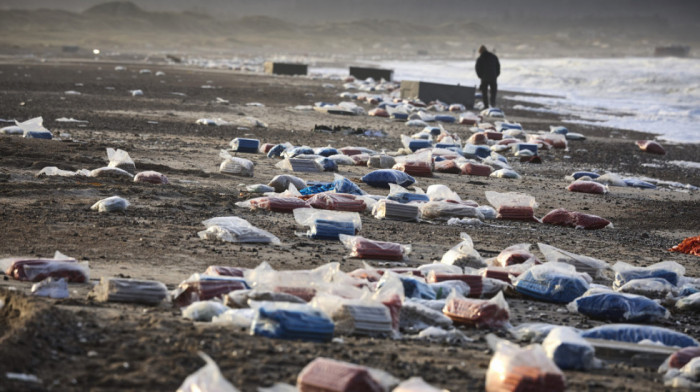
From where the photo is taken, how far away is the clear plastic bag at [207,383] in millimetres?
3096

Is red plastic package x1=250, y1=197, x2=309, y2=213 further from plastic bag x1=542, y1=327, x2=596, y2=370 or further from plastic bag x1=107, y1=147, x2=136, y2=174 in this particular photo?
plastic bag x1=542, y1=327, x2=596, y2=370

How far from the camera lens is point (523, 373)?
343 centimetres

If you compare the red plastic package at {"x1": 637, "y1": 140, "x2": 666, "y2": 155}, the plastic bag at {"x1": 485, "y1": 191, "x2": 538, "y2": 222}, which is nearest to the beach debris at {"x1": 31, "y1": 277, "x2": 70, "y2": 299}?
the plastic bag at {"x1": 485, "y1": 191, "x2": 538, "y2": 222}

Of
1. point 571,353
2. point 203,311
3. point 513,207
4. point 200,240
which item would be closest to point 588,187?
point 513,207

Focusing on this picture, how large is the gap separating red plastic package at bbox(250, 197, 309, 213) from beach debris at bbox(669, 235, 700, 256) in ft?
9.34

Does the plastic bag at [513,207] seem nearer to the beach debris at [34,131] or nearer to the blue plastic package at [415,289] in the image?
the blue plastic package at [415,289]

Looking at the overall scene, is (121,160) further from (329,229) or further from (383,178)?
(329,229)

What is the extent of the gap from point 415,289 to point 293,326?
1.09m

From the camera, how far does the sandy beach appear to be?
364 cm

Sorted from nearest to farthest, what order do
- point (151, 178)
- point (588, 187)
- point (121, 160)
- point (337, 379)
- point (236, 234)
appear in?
1. point (337, 379)
2. point (236, 234)
3. point (151, 178)
4. point (121, 160)
5. point (588, 187)

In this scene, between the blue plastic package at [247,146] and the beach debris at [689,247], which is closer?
the beach debris at [689,247]

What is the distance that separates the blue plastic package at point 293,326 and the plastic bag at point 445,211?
3.75m

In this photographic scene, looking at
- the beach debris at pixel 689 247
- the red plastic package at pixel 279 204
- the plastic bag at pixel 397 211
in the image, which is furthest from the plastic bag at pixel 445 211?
the beach debris at pixel 689 247

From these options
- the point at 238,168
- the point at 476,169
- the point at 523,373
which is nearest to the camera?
the point at 523,373
